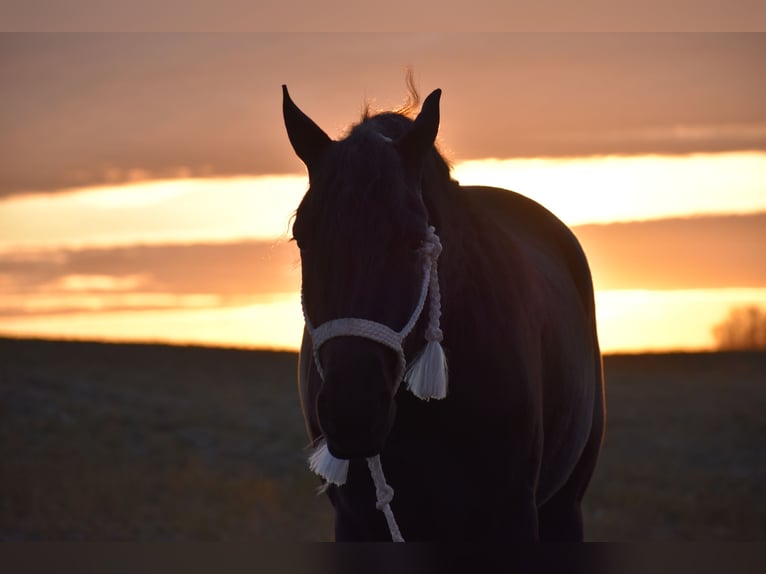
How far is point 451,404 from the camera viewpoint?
373cm

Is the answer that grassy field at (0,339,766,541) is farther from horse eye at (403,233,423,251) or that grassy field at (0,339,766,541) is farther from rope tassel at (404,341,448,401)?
horse eye at (403,233,423,251)

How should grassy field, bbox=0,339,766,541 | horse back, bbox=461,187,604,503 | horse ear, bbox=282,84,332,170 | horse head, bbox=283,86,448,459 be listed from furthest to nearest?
1. grassy field, bbox=0,339,766,541
2. horse back, bbox=461,187,604,503
3. horse ear, bbox=282,84,332,170
4. horse head, bbox=283,86,448,459

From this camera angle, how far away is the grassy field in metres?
14.4

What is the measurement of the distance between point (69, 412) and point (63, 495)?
603cm

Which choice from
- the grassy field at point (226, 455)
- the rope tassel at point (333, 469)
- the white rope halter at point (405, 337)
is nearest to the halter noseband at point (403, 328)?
the white rope halter at point (405, 337)

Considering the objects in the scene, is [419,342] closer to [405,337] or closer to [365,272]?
[405,337]

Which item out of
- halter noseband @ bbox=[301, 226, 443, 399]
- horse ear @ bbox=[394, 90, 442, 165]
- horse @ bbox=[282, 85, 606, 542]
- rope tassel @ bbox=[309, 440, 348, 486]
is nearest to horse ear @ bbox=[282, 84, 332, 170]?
horse @ bbox=[282, 85, 606, 542]

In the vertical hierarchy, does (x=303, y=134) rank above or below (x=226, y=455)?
above

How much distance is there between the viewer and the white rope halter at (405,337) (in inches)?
126

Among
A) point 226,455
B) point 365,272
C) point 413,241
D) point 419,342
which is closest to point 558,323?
point 419,342

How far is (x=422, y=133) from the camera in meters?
3.53

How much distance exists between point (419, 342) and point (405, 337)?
20 centimetres

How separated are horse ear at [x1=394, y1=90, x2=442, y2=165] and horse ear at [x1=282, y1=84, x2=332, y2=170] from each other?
0.88 ft

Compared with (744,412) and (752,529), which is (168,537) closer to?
(752,529)
